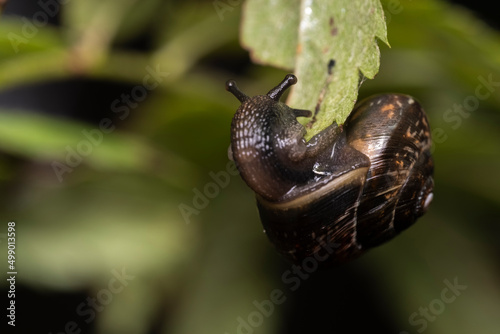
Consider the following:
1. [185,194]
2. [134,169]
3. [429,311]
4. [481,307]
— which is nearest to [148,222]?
[185,194]

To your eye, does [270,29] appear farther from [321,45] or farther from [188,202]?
[188,202]

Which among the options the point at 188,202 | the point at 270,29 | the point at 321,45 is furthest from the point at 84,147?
the point at 321,45

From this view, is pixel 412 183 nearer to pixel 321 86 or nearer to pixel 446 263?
pixel 321 86

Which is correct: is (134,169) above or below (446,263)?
above

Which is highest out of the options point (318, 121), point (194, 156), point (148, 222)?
point (318, 121)

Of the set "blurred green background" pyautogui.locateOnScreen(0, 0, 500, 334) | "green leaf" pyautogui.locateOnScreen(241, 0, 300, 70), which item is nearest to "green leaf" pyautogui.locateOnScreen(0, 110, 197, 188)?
"blurred green background" pyautogui.locateOnScreen(0, 0, 500, 334)
